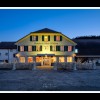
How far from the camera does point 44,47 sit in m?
26.1

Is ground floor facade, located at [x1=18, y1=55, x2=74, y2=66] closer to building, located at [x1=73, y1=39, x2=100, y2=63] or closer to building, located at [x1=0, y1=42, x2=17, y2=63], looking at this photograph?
building, located at [x1=73, y1=39, x2=100, y2=63]

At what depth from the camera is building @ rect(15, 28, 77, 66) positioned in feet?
85.4

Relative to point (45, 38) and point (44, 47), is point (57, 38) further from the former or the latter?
point (44, 47)

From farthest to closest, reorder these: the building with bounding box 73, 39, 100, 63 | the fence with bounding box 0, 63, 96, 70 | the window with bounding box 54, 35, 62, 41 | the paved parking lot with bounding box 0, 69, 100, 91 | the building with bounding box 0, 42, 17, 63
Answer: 1. the building with bounding box 0, 42, 17, 63
2. the building with bounding box 73, 39, 100, 63
3. the window with bounding box 54, 35, 62, 41
4. the fence with bounding box 0, 63, 96, 70
5. the paved parking lot with bounding box 0, 69, 100, 91

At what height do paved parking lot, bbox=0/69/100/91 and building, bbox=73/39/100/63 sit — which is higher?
building, bbox=73/39/100/63

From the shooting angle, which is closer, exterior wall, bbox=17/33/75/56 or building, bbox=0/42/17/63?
exterior wall, bbox=17/33/75/56

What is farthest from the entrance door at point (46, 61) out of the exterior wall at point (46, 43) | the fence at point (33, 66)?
the fence at point (33, 66)

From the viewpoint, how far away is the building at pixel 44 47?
1024 inches

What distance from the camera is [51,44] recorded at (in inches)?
1029

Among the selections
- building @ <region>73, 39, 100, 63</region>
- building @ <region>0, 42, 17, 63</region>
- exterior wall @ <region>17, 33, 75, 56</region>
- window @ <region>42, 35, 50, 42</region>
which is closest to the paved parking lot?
exterior wall @ <region>17, 33, 75, 56</region>

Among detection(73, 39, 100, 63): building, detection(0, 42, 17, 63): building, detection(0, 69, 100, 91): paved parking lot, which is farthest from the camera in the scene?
detection(0, 42, 17, 63): building

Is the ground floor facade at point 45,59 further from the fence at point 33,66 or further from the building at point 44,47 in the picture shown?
the fence at point 33,66
